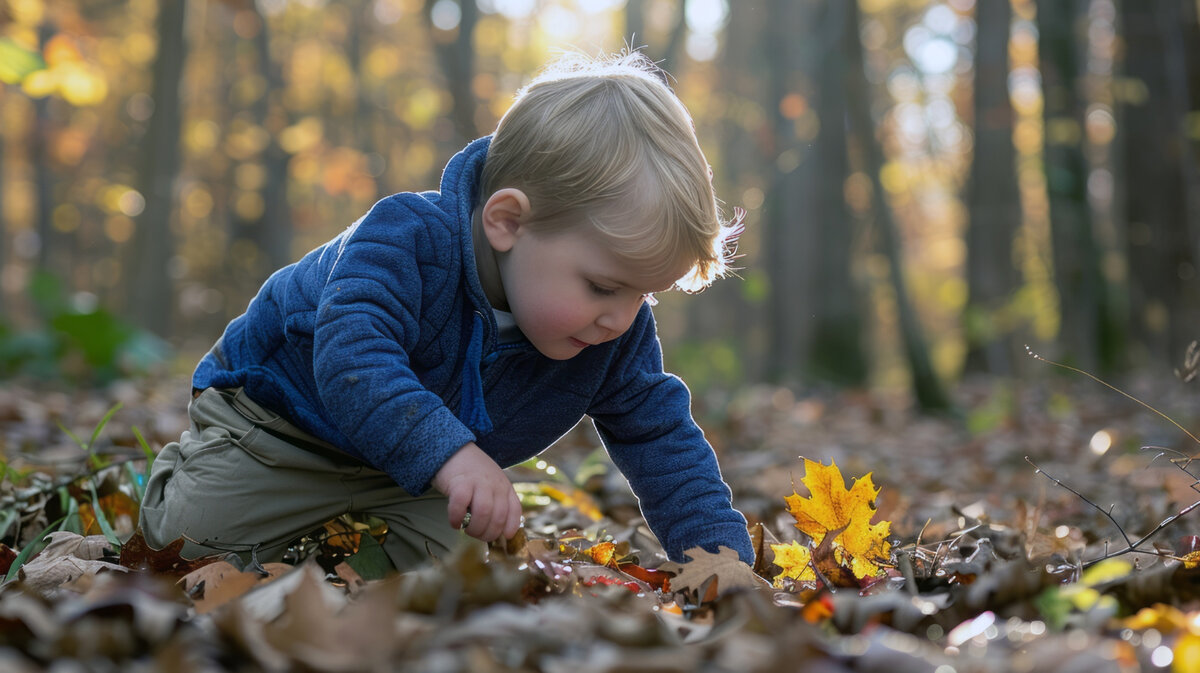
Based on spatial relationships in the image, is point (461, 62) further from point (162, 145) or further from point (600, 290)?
point (600, 290)

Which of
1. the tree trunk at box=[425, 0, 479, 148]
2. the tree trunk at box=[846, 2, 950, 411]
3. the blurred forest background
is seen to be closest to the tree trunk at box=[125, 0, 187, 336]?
the blurred forest background

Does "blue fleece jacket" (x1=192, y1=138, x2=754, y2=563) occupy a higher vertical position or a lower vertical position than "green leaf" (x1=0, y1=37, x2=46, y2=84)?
lower

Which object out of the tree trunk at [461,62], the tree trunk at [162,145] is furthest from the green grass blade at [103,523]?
the tree trunk at [162,145]

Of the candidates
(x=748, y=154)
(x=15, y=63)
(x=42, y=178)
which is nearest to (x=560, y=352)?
(x=15, y=63)

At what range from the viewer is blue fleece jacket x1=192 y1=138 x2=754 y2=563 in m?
1.84

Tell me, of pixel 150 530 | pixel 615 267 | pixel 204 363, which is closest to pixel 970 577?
pixel 615 267

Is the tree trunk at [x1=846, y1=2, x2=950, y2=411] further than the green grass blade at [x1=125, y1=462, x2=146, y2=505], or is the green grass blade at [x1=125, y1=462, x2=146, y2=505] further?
the tree trunk at [x1=846, y1=2, x2=950, y2=411]

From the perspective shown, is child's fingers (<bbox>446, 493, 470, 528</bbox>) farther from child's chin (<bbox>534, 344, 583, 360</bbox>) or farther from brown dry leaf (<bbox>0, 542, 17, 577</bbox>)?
brown dry leaf (<bbox>0, 542, 17, 577</bbox>)

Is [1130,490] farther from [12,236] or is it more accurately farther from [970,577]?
[12,236]

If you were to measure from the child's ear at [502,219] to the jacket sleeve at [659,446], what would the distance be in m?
0.41

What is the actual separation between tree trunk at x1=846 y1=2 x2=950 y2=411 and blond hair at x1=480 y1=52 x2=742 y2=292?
175 inches

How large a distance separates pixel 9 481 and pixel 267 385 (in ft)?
2.86

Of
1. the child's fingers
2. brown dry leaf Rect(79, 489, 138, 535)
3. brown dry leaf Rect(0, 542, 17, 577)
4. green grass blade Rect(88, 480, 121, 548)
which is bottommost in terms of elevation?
brown dry leaf Rect(79, 489, 138, 535)

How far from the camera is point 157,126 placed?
738cm
